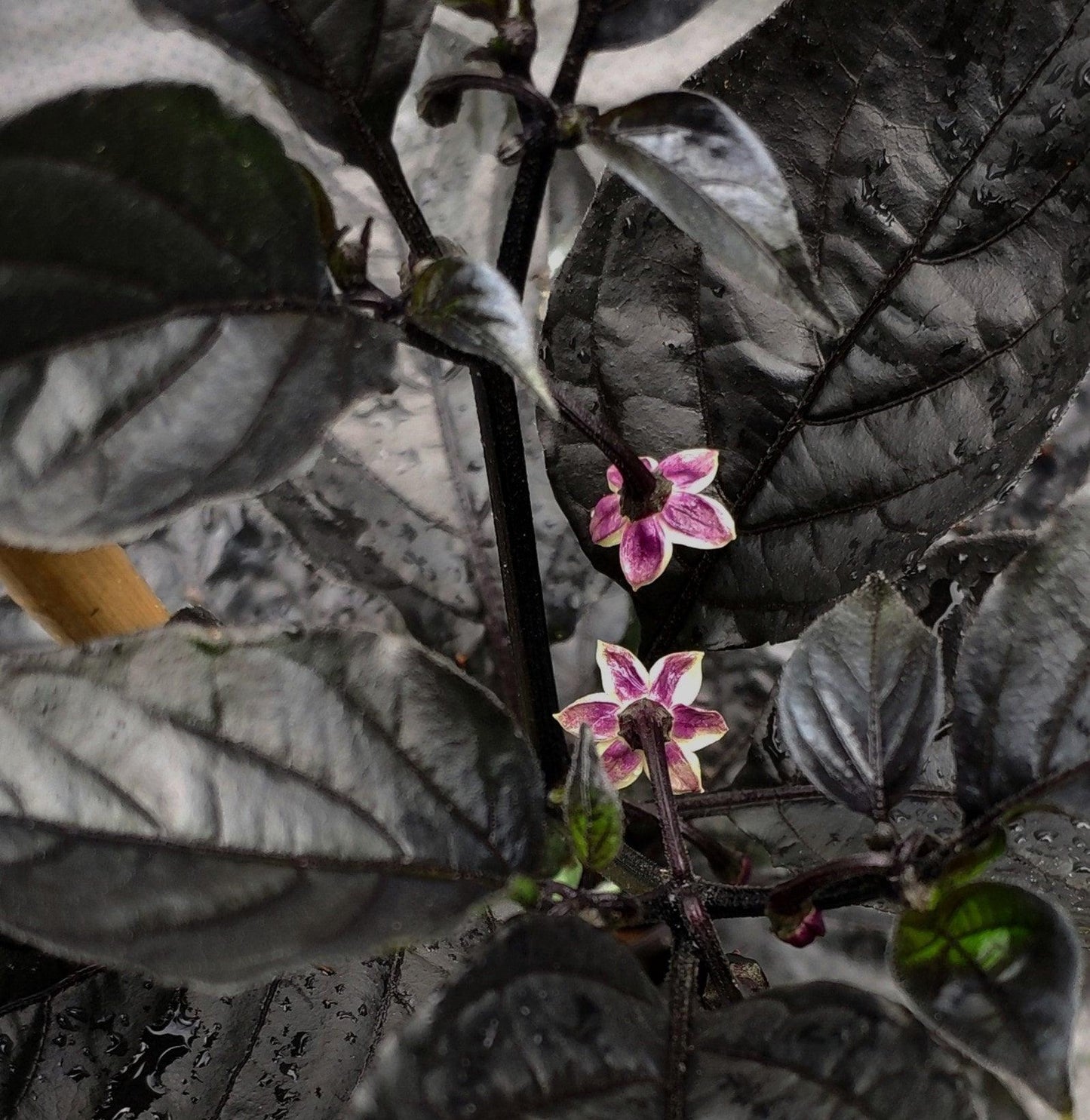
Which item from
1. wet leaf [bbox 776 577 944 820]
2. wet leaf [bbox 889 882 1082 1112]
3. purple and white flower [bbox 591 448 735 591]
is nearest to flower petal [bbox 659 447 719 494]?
→ purple and white flower [bbox 591 448 735 591]

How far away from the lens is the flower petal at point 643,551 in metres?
0.49

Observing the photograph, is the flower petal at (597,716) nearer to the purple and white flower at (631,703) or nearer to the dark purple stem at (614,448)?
the purple and white flower at (631,703)

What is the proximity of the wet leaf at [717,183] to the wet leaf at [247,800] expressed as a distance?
178 millimetres

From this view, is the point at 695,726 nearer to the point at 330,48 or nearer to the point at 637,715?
the point at 637,715

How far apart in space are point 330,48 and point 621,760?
13.9 inches

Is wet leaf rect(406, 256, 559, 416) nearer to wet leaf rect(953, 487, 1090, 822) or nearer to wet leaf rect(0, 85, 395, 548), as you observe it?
wet leaf rect(0, 85, 395, 548)

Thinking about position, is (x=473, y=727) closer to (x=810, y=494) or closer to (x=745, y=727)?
(x=810, y=494)

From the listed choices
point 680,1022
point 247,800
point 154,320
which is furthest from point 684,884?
point 154,320

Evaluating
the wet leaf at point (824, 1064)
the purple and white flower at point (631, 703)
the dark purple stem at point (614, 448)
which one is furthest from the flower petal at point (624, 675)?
the wet leaf at point (824, 1064)

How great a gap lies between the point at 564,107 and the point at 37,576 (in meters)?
0.31

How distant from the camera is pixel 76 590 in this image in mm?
481

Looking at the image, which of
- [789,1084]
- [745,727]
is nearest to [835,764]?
[789,1084]

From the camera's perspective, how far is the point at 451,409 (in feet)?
2.35

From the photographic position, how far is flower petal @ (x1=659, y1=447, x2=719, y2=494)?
0.49 metres
